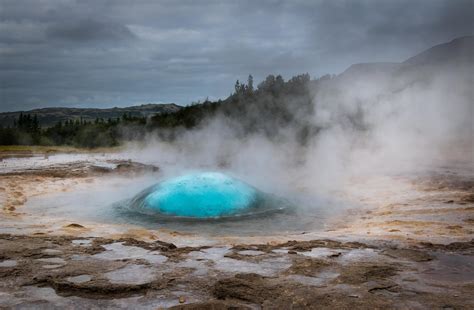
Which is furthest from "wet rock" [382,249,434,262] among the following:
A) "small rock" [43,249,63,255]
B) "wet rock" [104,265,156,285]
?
"small rock" [43,249,63,255]

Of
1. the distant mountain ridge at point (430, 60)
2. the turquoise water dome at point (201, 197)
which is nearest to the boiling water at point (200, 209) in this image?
the turquoise water dome at point (201, 197)

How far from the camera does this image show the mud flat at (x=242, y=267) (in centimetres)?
340

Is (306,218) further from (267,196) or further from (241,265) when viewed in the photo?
(241,265)

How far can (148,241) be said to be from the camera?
552 cm

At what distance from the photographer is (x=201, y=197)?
8.54 meters

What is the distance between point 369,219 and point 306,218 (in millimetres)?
1113

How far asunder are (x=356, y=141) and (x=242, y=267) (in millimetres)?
13535

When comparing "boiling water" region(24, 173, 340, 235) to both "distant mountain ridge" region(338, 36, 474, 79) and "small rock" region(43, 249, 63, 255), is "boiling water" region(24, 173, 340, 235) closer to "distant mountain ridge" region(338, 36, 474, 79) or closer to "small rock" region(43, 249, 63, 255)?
"small rock" region(43, 249, 63, 255)

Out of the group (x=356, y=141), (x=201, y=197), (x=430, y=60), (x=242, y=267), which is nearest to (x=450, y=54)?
(x=430, y=60)

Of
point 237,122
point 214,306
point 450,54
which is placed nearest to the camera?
point 214,306

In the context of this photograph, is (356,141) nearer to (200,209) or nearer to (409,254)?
(200,209)

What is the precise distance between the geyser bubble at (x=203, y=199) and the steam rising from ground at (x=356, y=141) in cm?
201

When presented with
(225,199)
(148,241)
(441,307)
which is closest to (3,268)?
(148,241)

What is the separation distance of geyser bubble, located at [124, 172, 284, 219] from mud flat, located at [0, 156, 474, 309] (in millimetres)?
1718
